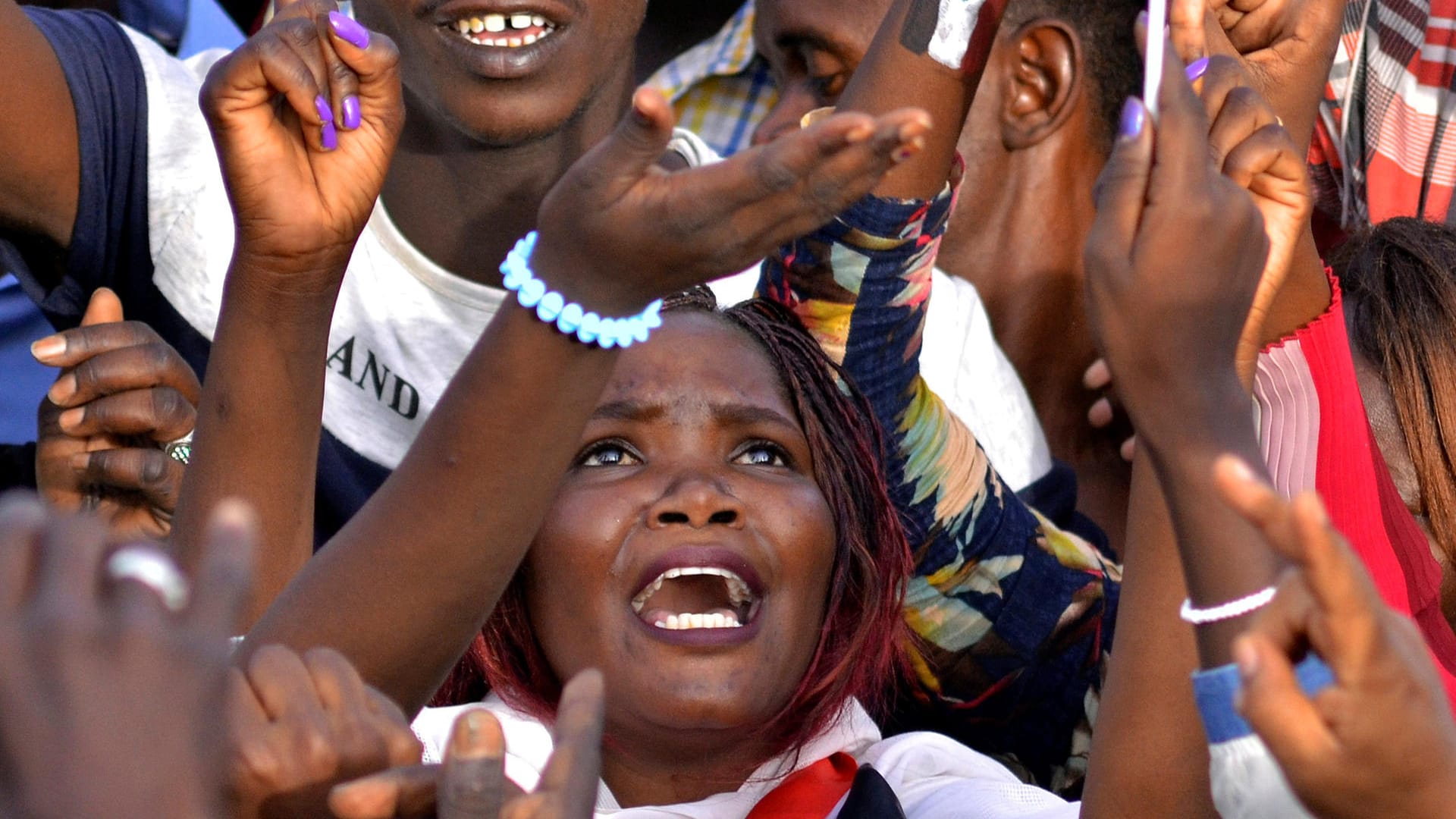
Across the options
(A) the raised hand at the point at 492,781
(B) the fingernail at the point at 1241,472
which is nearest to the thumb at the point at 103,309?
(A) the raised hand at the point at 492,781

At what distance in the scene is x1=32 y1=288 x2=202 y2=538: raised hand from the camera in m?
2.17

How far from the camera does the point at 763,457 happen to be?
2.15 meters

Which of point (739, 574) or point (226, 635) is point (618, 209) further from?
point (739, 574)

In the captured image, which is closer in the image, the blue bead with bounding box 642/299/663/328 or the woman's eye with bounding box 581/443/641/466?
the blue bead with bounding box 642/299/663/328

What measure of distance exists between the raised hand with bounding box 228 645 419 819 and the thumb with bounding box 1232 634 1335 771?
63 centimetres

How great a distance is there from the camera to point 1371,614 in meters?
1.15

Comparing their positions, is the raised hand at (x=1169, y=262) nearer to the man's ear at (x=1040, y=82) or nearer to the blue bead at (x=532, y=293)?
the blue bead at (x=532, y=293)

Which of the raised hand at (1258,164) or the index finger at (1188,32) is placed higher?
the index finger at (1188,32)

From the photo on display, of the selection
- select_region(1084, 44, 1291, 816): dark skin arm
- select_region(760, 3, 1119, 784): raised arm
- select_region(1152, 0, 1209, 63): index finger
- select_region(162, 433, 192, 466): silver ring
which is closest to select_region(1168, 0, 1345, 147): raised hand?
select_region(1152, 0, 1209, 63): index finger

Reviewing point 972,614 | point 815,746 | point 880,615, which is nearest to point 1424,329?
point 972,614

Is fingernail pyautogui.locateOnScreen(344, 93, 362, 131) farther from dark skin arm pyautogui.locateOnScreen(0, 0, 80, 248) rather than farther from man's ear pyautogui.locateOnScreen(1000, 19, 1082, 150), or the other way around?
man's ear pyautogui.locateOnScreen(1000, 19, 1082, 150)

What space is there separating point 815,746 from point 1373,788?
36.0 inches

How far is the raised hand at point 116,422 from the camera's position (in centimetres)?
217

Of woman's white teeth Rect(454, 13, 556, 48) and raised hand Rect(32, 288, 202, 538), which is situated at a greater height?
woman's white teeth Rect(454, 13, 556, 48)
